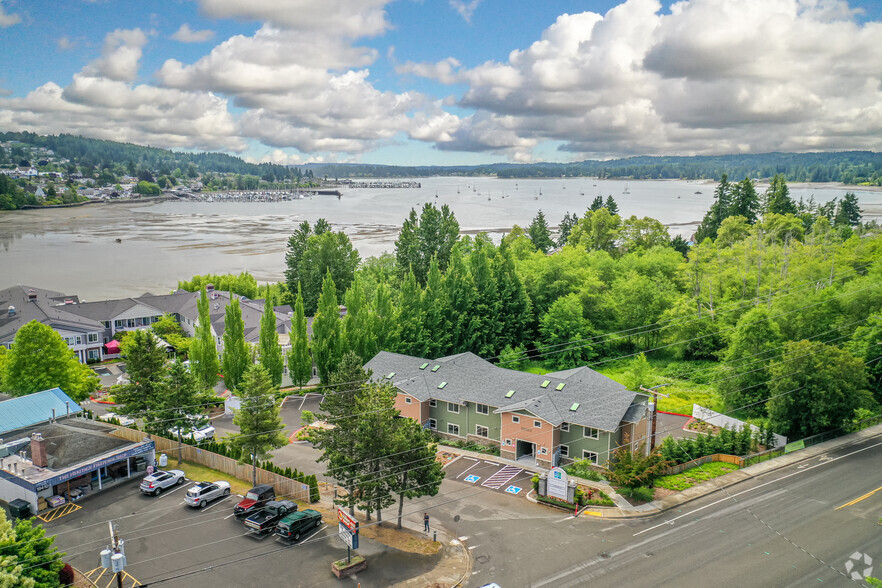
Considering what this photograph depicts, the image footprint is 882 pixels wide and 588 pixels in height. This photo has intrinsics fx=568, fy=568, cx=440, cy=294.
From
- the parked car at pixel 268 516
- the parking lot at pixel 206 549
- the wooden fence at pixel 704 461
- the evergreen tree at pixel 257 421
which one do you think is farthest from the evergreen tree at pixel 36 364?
the wooden fence at pixel 704 461

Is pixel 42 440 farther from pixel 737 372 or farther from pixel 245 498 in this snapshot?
pixel 737 372

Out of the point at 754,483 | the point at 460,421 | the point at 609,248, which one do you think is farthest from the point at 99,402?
the point at 609,248

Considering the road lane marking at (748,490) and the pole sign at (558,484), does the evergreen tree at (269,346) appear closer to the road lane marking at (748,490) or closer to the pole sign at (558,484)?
the pole sign at (558,484)

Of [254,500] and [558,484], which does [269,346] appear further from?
[558,484]

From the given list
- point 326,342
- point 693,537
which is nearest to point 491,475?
point 693,537

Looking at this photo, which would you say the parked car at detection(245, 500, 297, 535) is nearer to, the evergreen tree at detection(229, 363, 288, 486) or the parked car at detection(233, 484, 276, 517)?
the parked car at detection(233, 484, 276, 517)

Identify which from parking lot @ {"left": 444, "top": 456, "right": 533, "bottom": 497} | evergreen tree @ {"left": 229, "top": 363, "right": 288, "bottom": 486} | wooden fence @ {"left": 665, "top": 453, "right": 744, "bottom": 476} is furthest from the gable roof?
evergreen tree @ {"left": 229, "top": 363, "right": 288, "bottom": 486}
